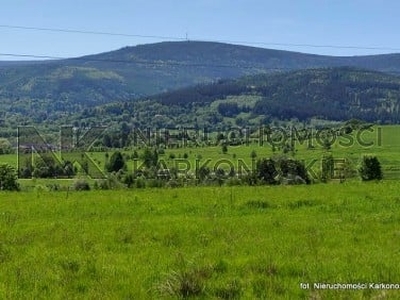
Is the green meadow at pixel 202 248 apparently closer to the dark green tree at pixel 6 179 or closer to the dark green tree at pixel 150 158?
the dark green tree at pixel 6 179

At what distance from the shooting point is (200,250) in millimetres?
11898

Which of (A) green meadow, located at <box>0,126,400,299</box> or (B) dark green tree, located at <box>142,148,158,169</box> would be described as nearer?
(A) green meadow, located at <box>0,126,400,299</box>

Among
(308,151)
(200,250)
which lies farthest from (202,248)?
(308,151)

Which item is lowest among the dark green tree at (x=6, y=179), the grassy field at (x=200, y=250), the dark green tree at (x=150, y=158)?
the dark green tree at (x=150, y=158)

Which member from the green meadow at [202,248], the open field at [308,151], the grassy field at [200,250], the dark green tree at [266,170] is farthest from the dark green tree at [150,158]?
the grassy field at [200,250]

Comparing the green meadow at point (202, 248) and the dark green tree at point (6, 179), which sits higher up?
the green meadow at point (202, 248)

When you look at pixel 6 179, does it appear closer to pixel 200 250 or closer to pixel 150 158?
pixel 200 250

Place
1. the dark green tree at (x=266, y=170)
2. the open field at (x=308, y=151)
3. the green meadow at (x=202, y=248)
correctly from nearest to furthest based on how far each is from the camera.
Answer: the green meadow at (x=202, y=248) → the dark green tree at (x=266, y=170) → the open field at (x=308, y=151)

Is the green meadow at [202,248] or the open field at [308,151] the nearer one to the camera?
the green meadow at [202,248]

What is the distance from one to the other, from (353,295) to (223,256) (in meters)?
3.29

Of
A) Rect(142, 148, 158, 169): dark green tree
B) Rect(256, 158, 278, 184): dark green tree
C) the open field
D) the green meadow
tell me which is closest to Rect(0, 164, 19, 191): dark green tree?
Rect(256, 158, 278, 184): dark green tree

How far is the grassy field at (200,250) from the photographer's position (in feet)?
29.9

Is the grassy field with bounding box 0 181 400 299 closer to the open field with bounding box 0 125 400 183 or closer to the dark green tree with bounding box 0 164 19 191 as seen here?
the dark green tree with bounding box 0 164 19 191

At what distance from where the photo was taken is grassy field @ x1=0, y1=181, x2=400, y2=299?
359 inches
